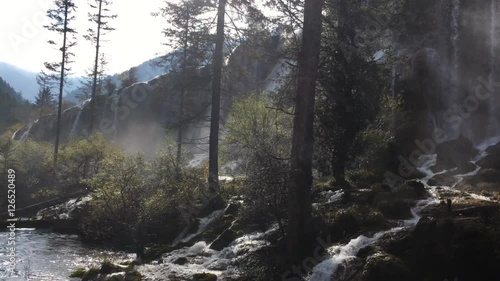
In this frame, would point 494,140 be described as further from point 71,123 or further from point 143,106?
point 71,123

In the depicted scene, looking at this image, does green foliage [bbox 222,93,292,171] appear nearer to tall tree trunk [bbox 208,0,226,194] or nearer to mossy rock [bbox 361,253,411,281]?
tall tree trunk [bbox 208,0,226,194]

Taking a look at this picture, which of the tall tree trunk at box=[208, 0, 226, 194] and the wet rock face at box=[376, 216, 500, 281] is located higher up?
the tall tree trunk at box=[208, 0, 226, 194]

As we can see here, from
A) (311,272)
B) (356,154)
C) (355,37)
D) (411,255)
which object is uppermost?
(355,37)

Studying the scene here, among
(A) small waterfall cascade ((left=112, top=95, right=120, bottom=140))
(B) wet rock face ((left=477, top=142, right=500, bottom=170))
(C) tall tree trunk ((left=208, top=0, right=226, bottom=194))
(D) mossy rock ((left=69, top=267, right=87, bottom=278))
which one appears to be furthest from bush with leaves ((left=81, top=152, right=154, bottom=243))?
(A) small waterfall cascade ((left=112, top=95, right=120, bottom=140))

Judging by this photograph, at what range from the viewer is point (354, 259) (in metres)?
Result: 9.54

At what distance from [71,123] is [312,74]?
54.7 m

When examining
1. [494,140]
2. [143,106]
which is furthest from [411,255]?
[143,106]

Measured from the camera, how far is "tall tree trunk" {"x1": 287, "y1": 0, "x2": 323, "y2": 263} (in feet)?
33.4

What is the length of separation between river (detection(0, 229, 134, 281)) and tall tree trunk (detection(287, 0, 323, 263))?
6427 millimetres

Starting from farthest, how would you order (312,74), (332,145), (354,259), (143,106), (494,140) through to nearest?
(143,106)
(494,140)
(332,145)
(312,74)
(354,259)

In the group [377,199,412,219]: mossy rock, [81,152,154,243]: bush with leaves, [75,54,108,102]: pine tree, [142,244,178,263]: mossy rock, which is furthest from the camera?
[75,54,108,102]: pine tree

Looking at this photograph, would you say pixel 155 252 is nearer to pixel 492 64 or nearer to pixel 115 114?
pixel 492 64

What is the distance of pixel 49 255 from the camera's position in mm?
16094

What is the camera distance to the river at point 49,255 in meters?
13.3
